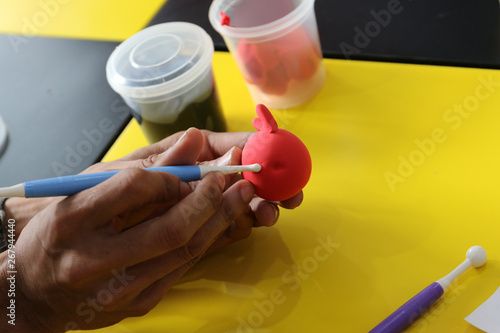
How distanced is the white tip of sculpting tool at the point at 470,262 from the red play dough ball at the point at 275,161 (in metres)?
0.22

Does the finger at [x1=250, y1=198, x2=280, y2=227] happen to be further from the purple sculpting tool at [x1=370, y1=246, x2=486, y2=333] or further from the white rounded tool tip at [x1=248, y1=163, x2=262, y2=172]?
the purple sculpting tool at [x1=370, y1=246, x2=486, y2=333]

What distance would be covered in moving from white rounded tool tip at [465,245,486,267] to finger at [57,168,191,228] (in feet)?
1.31

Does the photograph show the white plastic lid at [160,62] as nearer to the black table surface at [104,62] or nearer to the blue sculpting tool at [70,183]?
the black table surface at [104,62]

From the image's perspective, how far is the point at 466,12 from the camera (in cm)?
102

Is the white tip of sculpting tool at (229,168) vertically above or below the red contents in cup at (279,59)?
above

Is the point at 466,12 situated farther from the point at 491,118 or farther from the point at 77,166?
the point at 77,166

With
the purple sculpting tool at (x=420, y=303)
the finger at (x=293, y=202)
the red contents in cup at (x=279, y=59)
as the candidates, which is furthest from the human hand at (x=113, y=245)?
the red contents in cup at (x=279, y=59)

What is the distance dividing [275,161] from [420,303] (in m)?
0.25

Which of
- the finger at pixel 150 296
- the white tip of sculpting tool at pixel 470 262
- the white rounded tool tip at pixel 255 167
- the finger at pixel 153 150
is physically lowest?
the white tip of sculpting tool at pixel 470 262

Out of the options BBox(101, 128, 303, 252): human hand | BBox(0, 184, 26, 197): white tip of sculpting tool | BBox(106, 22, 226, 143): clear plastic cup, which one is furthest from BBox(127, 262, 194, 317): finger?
BBox(106, 22, 226, 143): clear plastic cup

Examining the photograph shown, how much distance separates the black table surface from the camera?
98 cm

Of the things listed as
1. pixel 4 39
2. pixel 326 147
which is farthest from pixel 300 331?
pixel 4 39

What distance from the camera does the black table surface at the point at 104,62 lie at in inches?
38.4

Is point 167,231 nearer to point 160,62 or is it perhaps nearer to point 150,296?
point 150,296
